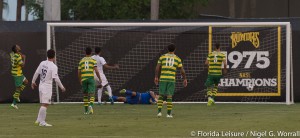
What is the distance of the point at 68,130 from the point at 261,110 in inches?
333

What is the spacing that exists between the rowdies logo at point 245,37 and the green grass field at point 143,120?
276 centimetres

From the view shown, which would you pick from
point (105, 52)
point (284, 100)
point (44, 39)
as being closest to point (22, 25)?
point (44, 39)

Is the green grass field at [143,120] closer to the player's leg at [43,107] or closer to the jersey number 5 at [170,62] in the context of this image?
the player's leg at [43,107]

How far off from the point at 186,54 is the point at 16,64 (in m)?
5.94

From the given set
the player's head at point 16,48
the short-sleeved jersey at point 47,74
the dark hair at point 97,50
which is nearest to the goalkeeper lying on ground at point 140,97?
the dark hair at point 97,50

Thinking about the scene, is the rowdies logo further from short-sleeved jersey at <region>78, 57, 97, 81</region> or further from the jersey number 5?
the jersey number 5

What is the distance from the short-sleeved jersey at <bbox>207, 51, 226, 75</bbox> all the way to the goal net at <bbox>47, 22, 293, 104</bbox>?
1.96 meters

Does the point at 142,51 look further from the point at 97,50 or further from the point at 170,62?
the point at 170,62

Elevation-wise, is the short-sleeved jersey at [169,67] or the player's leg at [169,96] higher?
the short-sleeved jersey at [169,67]

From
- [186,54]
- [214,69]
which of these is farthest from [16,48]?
[186,54]

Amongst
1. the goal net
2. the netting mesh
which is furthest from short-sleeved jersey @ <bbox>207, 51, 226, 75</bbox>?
the netting mesh

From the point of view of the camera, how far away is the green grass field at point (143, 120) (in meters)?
19.2

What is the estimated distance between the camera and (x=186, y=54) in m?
32.1

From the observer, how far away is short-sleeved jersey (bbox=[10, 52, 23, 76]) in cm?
2936
